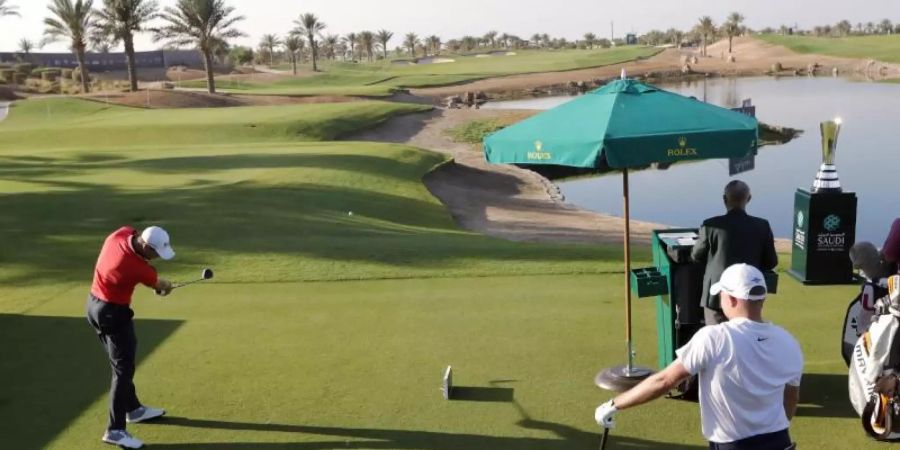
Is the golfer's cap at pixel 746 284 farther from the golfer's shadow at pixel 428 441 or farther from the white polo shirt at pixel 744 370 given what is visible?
the golfer's shadow at pixel 428 441

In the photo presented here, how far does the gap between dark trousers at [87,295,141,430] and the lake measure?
23.5 m

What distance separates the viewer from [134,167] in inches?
992

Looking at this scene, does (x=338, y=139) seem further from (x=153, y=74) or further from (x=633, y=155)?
(x=153, y=74)

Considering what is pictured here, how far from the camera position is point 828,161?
10547 mm

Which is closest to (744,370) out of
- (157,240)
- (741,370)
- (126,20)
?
(741,370)

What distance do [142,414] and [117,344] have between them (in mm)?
821

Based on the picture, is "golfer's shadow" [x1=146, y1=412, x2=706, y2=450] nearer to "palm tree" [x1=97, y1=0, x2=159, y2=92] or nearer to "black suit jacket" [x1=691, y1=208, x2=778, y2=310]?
"black suit jacket" [x1=691, y1=208, x2=778, y2=310]

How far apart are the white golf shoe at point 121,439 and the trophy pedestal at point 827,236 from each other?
843 centimetres

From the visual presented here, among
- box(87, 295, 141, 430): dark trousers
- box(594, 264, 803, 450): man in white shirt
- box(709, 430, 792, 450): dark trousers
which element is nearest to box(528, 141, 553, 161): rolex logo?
box(594, 264, 803, 450): man in white shirt

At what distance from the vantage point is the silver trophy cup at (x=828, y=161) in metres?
10.4

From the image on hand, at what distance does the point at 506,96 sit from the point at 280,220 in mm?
71624

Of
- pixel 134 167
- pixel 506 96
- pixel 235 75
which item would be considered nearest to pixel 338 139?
pixel 134 167

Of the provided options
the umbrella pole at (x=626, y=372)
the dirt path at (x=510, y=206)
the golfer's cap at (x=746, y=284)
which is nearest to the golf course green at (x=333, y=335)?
the umbrella pole at (x=626, y=372)

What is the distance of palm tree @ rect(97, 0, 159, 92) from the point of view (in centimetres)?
6244
